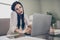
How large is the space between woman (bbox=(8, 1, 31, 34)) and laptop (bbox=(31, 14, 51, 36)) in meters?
0.32

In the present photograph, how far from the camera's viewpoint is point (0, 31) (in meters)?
1.49

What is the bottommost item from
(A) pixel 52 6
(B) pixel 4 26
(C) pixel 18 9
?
(B) pixel 4 26

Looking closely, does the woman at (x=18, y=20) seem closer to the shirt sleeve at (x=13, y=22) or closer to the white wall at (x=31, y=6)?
the shirt sleeve at (x=13, y=22)

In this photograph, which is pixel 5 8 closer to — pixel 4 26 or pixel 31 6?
pixel 4 26

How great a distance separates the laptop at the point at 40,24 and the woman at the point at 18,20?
0.32 meters

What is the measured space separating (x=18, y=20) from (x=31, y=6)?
50cm

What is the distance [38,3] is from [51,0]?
1.70ft

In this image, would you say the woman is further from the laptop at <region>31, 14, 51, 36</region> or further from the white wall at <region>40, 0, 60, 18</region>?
the white wall at <region>40, 0, 60, 18</region>

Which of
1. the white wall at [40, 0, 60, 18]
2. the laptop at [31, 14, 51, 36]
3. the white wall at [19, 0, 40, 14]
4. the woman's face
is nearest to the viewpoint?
the laptop at [31, 14, 51, 36]

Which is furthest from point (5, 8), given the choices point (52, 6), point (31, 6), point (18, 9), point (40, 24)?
point (52, 6)

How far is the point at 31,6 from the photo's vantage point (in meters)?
2.14

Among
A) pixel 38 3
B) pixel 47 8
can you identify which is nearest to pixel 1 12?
pixel 38 3

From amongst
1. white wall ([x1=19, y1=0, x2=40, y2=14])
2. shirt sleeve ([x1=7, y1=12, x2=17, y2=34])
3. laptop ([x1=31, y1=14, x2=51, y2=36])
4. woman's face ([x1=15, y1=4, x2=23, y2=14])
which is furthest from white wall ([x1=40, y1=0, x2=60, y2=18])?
laptop ([x1=31, y1=14, x2=51, y2=36])

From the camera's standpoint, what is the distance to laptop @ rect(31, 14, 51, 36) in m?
1.26
